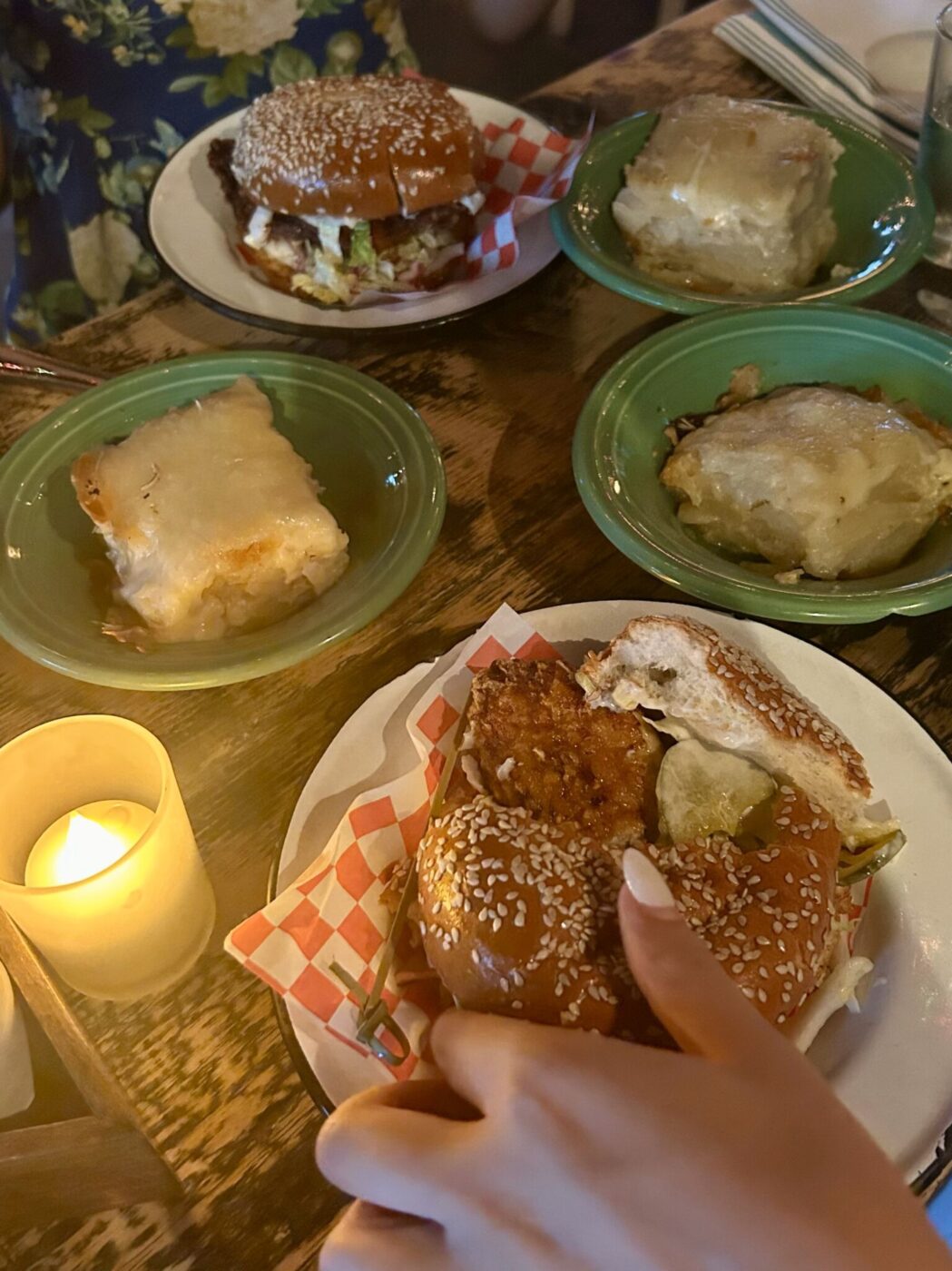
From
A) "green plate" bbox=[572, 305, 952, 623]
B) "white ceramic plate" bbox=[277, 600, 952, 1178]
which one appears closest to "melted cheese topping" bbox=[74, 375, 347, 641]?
"white ceramic plate" bbox=[277, 600, 952, 1178]

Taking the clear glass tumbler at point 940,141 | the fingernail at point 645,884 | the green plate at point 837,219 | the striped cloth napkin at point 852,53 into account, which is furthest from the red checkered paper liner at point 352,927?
the striped cloth napkin at point 852,53

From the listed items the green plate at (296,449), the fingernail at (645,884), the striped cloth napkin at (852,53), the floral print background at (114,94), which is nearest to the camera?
the fingernail at (645,884)

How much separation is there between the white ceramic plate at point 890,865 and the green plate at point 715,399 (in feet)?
0.18

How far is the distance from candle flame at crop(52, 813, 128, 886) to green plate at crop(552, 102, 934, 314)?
0.92m

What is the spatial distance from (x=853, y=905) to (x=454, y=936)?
35cm

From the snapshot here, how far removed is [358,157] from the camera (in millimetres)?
1392

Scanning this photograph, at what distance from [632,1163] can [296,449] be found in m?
0.89

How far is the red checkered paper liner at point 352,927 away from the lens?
2.45 feet

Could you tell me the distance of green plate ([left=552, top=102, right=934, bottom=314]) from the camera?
128 centimetres

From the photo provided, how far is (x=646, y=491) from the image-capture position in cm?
112

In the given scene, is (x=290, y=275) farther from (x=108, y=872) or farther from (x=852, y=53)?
(x=852, y=53)

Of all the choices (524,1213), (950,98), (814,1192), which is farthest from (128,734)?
(950,98)

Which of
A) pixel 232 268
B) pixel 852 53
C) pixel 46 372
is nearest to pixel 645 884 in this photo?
pixel 46 372

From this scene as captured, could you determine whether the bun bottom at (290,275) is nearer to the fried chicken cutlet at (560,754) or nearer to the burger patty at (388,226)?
the burger patty at (388,226)
